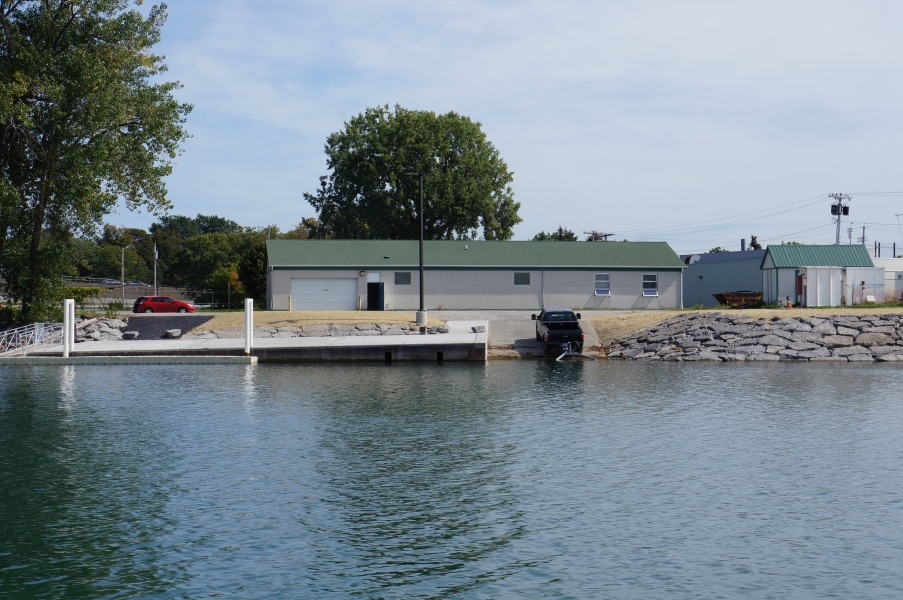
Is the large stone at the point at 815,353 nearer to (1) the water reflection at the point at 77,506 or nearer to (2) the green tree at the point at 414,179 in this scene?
(1) the water reflection at the point at 77,506

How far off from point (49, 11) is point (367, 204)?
43.0 meters

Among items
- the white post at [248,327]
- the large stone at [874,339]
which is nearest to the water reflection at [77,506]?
the white post at [248,327]

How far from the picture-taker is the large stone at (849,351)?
132 feet

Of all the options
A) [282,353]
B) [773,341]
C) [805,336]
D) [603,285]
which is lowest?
[282,353]

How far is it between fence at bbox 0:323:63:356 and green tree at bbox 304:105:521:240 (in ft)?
132

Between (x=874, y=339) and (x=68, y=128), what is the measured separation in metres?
40.1

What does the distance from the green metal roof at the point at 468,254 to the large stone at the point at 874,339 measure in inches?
883

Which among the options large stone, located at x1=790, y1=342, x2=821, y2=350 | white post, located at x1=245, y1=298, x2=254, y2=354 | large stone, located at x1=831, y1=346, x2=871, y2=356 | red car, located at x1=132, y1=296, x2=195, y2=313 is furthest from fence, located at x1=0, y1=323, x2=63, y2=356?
large stone, located at x1=831, y1=346, x2=871, y2=356

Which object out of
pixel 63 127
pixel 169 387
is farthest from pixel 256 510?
pixel 63 127

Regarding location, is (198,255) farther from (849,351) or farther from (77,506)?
(77,506)

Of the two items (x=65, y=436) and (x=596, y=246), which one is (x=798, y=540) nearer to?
(x=65, y=436)

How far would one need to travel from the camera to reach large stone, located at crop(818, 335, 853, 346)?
135ft

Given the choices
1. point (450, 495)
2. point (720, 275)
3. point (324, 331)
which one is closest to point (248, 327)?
point (324, 331)

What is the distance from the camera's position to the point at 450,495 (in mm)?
14539
